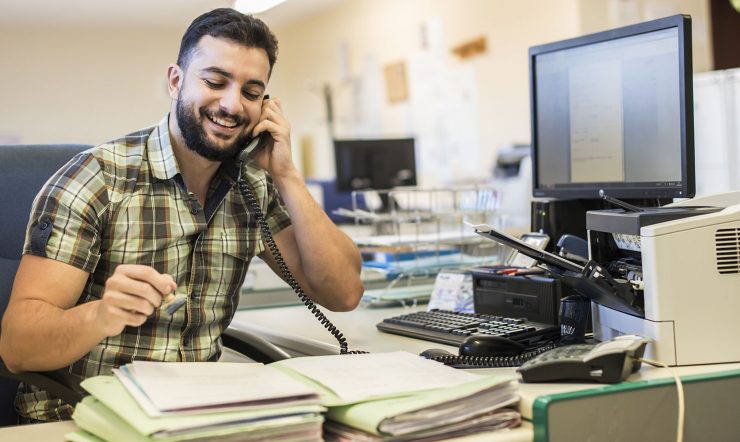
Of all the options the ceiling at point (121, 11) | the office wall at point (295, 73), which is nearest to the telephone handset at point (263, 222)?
the office wall at point (295, 73)

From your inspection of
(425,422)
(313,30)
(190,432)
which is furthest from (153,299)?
(313,30)

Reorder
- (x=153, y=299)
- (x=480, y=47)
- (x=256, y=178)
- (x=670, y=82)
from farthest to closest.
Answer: (x=480, y=47), (x=256, y=178), (x=670, y=82), (x=153, y=299)

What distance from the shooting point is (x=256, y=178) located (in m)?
1.77

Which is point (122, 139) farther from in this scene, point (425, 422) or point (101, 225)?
point (425, 422)

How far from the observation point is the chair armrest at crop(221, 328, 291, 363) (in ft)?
5.46

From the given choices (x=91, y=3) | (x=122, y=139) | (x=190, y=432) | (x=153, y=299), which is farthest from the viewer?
(x=91, y=3)

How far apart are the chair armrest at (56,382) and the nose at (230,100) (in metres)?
0.54

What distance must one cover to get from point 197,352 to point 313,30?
793 centimetres

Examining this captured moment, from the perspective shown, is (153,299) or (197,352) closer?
(153,299)

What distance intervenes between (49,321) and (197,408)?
1.69 feet

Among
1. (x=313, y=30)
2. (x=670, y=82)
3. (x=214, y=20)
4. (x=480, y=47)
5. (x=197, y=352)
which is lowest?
(x=197, y=352)

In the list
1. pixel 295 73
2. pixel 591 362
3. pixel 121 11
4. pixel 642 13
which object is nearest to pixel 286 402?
pixel 591 362

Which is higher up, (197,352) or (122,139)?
(122,139)

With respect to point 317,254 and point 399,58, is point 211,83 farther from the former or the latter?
point 399,58
